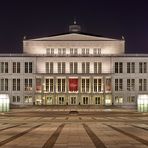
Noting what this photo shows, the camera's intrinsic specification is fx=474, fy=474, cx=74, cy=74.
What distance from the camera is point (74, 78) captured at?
130000 mm

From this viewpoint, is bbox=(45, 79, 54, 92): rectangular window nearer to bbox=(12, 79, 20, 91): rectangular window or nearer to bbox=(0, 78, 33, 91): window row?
bbox=(0, 78, 33, 91): window row

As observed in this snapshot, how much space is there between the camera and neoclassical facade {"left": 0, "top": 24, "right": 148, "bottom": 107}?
12875cm

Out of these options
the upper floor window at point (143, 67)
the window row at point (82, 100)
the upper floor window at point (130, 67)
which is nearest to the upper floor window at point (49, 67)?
the window row at point (82, 100)

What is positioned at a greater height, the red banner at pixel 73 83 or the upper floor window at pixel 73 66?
the upper floor window at pixel 73 66

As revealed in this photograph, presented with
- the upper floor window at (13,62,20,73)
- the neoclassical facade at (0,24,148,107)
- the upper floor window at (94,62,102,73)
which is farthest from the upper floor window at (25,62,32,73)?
the upper floor window at (94,62,102,73)

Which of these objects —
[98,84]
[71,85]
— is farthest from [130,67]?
[71,85]

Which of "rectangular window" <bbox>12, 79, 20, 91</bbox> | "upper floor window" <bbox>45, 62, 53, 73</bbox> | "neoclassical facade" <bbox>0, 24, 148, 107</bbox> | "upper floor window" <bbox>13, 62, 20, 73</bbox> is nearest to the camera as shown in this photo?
"neoclassical facade" <bbox>0, 24, 148, 107</bbox>

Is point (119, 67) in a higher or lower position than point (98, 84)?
higher

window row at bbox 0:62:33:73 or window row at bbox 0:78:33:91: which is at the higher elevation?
window row at bbox 0:62:33:73

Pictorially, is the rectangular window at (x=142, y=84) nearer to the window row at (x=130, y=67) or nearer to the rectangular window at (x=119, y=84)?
the window row at (x=130, y=67)

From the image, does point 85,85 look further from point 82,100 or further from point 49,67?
point 49,67

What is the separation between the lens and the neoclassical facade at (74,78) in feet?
422

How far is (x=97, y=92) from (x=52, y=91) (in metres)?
12.2

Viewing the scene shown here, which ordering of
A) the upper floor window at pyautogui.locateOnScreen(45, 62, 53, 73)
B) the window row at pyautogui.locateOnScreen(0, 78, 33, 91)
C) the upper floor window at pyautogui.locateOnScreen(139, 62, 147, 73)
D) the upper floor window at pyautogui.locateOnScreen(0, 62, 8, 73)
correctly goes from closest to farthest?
1. the upper floor window at pyautogui.locateOnScreen(0, 62, 8, 73)
2. the window row at pyautogui.locateOnScreen(0, 78, 33, 91)
3. the upper floor window at pyautogui.locateOnScreen(139, 62, 147, 73)
4. the upper floor window at pyautogui.locateOnScreen(45, 62, 53, 73)
